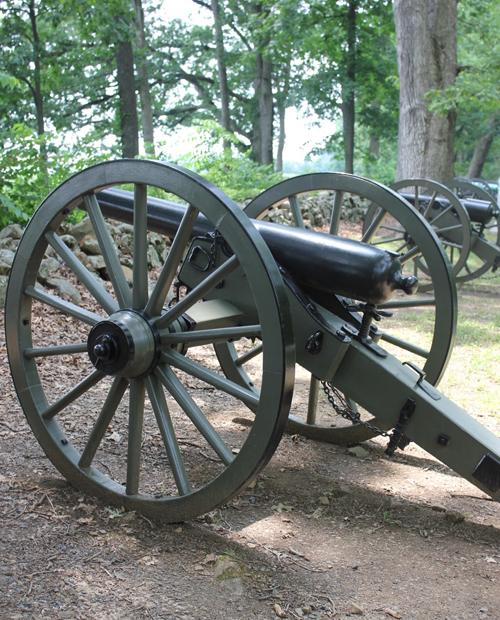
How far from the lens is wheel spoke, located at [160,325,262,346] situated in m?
2.36

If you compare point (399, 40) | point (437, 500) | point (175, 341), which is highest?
point (399, 40)

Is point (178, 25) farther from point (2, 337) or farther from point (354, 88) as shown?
point (2, 337)

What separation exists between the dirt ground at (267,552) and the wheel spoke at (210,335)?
0.77 meters

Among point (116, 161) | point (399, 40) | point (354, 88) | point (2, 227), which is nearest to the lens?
point (116, 161)

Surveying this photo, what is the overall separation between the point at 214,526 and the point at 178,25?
28515mm

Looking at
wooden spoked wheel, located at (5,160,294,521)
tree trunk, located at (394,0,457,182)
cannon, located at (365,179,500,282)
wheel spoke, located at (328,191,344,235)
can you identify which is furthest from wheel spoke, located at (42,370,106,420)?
tree trunk, located at (394,0,457,182)

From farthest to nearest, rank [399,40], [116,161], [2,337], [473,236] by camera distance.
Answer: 1. [399,40]
2. [473,236]
3. [2,337]
4. [116,161]

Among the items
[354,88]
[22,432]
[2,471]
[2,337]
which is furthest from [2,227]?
[354,88]

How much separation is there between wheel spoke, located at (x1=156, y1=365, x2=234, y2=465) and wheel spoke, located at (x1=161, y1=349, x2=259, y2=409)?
0.06 meters

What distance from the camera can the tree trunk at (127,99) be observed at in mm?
13695

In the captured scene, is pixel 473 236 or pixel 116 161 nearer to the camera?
pixel 116 161

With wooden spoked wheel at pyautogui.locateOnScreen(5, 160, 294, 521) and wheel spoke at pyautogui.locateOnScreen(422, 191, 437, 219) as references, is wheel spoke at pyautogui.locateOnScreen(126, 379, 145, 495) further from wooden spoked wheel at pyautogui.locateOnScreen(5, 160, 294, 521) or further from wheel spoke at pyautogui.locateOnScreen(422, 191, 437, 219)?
wheel spoke at pyautogui.locateOnScreen(422, 191, 437, 219)

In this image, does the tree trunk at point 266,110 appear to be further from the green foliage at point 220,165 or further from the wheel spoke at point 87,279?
the wheel spoke at point 87,279

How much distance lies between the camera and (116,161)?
8.21 ft
